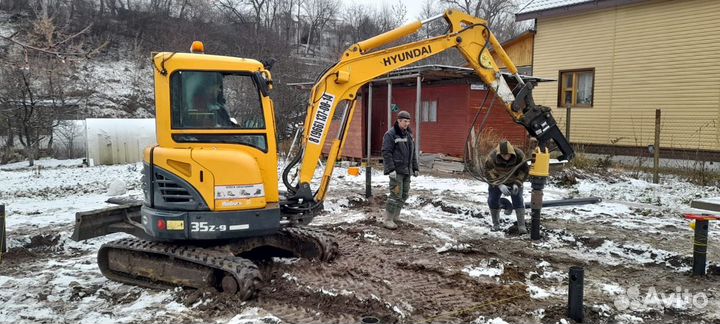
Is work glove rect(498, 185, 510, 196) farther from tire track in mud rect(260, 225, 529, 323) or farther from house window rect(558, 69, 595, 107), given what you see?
house window rect(558, 69, 595, 107)

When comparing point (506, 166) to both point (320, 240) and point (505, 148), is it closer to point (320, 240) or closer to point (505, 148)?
point (505, 148)

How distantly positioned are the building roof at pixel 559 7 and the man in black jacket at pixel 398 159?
11900 mm

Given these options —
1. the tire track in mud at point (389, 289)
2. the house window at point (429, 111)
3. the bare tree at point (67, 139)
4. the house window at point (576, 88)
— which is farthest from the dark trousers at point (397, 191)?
the bare tree at point (67, 139)

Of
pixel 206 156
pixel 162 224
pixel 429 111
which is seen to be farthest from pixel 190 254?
pixel 429 111

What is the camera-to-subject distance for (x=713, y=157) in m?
14.6

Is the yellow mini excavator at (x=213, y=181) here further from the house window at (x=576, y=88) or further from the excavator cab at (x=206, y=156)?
the house window at (x=576, y=88)

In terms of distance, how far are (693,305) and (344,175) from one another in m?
10.4

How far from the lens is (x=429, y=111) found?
17.8 m

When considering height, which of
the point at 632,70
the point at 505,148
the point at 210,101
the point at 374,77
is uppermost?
the point at 632,70

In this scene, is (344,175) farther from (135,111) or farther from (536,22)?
(135,111)

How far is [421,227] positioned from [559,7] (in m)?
12.6

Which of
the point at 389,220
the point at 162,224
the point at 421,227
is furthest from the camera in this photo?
the point at 421,227

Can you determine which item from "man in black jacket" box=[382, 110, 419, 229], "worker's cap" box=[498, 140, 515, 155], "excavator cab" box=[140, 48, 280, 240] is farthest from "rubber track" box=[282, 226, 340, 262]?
"worker's cap" box=[498, 140, 515, 155]

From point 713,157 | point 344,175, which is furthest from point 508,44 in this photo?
point 344,175
